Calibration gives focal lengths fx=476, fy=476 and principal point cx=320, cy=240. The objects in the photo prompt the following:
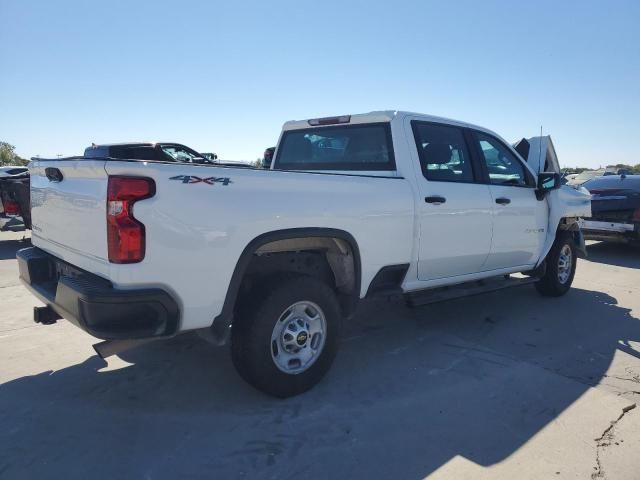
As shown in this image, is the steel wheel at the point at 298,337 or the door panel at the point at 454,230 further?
the door panel at the point at 454,230

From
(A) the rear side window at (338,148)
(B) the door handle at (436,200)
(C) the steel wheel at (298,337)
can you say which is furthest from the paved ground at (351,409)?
(A) the rear side window at (338,148)

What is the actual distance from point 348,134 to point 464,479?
2972 mm

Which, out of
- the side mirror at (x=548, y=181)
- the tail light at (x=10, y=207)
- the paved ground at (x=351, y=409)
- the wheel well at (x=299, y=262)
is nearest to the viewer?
the paved ground at (x=351, y=409)

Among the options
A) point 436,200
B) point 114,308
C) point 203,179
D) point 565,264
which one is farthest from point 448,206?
point 565,264

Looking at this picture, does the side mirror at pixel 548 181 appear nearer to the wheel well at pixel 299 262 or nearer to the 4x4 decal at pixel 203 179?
the wheel well at pixel 299 262

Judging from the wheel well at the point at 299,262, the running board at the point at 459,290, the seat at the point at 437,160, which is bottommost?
the running board at the point at 459,290

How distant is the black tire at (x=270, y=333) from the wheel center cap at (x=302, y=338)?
17cm

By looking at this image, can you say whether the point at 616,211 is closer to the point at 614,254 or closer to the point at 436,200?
the point at 614,254

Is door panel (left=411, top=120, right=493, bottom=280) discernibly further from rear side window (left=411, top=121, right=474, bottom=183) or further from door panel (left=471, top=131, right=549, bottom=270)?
door panel (left=471, top=131, right=549, bottom=270)

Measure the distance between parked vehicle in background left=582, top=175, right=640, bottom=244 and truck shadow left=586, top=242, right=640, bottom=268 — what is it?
0.36m

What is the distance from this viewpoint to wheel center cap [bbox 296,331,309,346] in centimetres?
323

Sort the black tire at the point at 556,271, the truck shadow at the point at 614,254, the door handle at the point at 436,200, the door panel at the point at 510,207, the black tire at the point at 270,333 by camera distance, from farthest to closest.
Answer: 1. the truck shadow at the point at 614,254
2. the black tire at the point at 556,271
3. the door panel at the point at 510,207
4. the door handle at the point at 436,200
5. the black tire at the point at 270,333

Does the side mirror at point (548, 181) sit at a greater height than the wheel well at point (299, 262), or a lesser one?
greater

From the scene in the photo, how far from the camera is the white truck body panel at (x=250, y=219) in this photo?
8.28 feet
